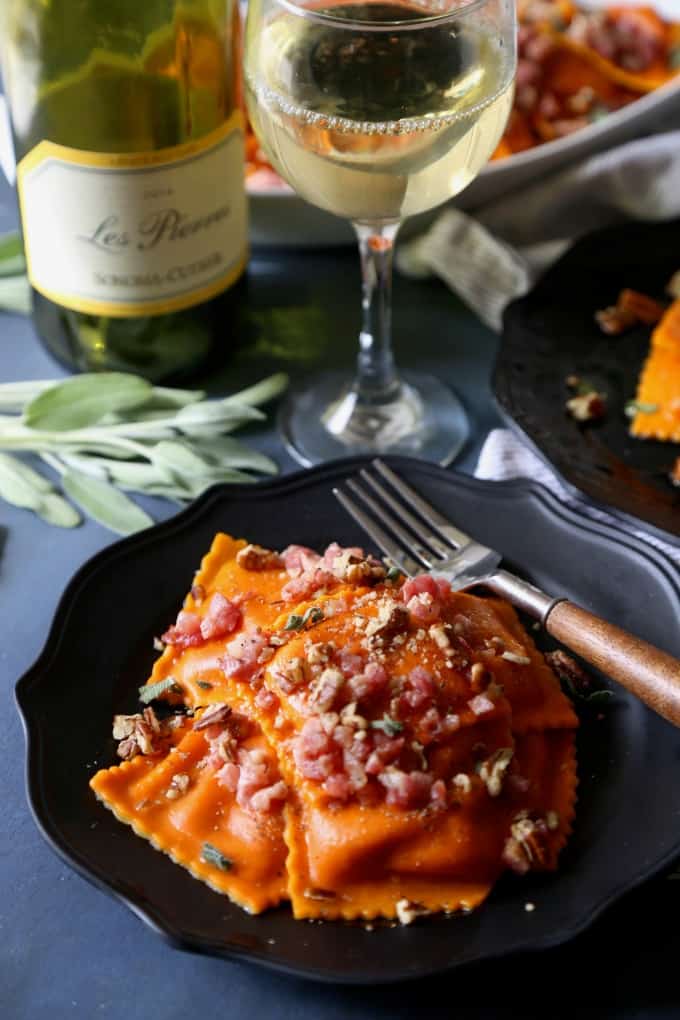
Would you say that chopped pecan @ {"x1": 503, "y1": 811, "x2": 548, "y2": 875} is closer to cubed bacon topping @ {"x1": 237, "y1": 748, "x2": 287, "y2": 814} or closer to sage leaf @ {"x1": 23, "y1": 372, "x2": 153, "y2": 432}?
cubed bacon topping @ {"x1": 237, "y1": 748, "x2": 287, "y2": 814}

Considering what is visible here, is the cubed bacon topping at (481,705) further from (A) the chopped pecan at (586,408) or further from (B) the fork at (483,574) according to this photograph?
(A) the chopped pecan at (586,408)

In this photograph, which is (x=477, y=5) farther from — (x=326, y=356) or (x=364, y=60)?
(x=326, y=356)

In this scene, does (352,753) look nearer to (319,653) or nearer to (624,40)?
(319,653)

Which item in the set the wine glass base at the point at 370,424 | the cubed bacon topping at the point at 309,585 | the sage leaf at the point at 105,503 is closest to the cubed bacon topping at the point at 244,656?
the cubed bacon topping at the point at 309,585

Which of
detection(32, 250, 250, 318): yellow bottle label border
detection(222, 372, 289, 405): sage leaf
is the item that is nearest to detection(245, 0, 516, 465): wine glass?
detection(32, 250, 250, 318): yellow bottle label border

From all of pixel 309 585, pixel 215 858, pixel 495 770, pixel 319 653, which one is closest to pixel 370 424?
pixel 309 585

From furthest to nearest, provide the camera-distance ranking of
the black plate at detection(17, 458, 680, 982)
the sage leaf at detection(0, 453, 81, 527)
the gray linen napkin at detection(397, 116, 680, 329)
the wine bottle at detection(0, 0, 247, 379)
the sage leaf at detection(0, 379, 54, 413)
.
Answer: the gray linen napkin at detection(397, 116, 680, 329)
the sage leaf at detection(0, 379, 54, 413)
the sage leaf at detection(0, 453, 81, 527)
the wine bottle at detection(0, 0, 247, 379)
the black plate at detection(17, 458, 680, 982)
